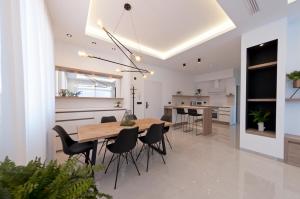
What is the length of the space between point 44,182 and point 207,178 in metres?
2.24

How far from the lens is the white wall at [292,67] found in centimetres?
280

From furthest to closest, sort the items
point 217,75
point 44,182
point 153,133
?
1. point 217,75
2. point 153,133
3. point 44,182

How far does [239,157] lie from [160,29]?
11.3 ft

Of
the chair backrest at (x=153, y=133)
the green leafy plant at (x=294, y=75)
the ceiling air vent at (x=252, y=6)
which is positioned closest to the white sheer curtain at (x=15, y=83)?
the chair backrest at (x=153, y=133)

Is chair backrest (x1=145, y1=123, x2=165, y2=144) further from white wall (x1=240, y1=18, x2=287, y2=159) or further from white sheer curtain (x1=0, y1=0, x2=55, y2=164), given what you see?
white wall (x1=240, y1=18, x2=287, y2=159)

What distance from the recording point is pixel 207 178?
214cm

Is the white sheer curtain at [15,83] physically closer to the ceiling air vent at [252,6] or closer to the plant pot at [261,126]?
the ceiling air vent at [252,6]

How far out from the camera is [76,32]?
316cm

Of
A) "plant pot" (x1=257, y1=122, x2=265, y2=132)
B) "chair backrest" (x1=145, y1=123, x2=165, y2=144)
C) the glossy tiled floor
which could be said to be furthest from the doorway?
"plant pot" (x1=257, y1=122, x2=265, y2=132)

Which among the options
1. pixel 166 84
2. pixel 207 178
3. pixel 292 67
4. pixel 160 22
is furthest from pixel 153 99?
pixel 292 67

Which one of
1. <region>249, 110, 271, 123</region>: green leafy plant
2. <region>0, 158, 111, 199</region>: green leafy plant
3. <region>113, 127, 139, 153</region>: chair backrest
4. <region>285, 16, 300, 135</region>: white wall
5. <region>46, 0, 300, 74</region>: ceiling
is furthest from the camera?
<region>249, 110, 271, 123</region>: green leafy plant

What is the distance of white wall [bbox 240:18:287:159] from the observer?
2.63 m

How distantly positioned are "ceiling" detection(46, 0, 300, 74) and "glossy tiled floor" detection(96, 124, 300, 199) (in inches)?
110

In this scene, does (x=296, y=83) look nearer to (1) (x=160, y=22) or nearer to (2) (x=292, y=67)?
(2) (x=292, y=67)
